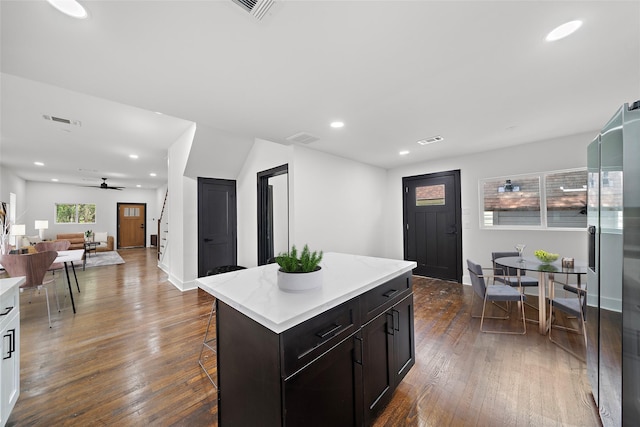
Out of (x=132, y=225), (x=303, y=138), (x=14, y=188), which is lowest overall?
(x=132, y=225)

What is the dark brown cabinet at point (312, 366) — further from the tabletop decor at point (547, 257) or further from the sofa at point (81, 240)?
the sofa at point (81, 240)

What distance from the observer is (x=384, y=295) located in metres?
1.65

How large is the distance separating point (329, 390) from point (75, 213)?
13.1 m

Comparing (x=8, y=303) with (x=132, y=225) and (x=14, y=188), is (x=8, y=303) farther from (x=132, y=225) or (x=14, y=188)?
(x=132, y=225)

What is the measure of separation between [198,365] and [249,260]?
269 centimetres

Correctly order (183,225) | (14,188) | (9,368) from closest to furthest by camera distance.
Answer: (9,368)
(183,225)
(14,188)

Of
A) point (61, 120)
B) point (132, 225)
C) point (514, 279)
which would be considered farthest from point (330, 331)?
point (132, 225)

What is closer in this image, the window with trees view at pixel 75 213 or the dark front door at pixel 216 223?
the dark front door at pixel 216 223

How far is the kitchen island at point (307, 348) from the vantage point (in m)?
1.03

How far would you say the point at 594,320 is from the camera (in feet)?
5.08

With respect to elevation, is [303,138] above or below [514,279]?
above

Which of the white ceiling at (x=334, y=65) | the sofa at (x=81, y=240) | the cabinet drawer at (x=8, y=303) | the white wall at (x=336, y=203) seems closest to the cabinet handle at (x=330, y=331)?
the white ceiling at (x=334, y=65)

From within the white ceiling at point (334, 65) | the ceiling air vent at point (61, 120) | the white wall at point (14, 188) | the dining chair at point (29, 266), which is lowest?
the dining chair at point (29, 266)

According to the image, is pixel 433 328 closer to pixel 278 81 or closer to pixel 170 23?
pixel 278 81
